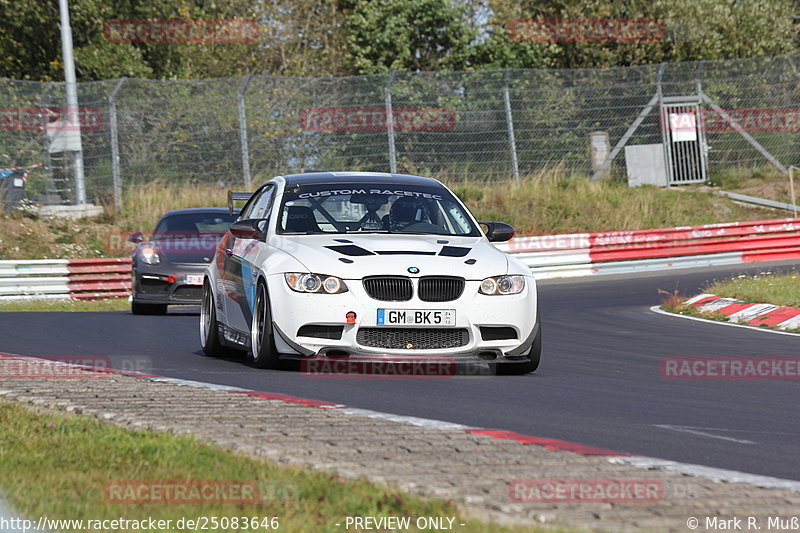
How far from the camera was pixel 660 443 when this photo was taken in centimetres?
618

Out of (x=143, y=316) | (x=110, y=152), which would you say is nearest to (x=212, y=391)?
(x=143, y=316)

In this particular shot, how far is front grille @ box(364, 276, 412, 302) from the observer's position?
866cm

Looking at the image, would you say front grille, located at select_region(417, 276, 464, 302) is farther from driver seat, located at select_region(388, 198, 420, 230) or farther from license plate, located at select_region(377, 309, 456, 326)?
driver seat, located at select_region(388, 198, 420, 230)

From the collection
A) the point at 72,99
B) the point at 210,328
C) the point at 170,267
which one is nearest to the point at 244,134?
the point at 72,99

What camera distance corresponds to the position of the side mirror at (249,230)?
974cm

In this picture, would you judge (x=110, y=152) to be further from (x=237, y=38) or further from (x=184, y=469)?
(x=184, y=469)

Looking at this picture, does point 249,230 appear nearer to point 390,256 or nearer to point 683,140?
point 390,256

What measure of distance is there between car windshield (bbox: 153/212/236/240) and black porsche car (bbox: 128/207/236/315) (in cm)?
1

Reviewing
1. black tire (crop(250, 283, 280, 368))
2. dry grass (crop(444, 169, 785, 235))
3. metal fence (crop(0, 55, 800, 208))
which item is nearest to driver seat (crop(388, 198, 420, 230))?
black tire (crop(250, 283, 280, 368))

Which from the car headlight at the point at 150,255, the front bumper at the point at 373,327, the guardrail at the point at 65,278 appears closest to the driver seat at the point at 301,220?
the front bumper at the point at 373,327

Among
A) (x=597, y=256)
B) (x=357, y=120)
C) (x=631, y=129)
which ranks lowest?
(x=597, y=256)

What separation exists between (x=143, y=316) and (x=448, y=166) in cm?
1310

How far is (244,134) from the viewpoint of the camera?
26.6 m

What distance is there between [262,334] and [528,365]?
198 centimetres
